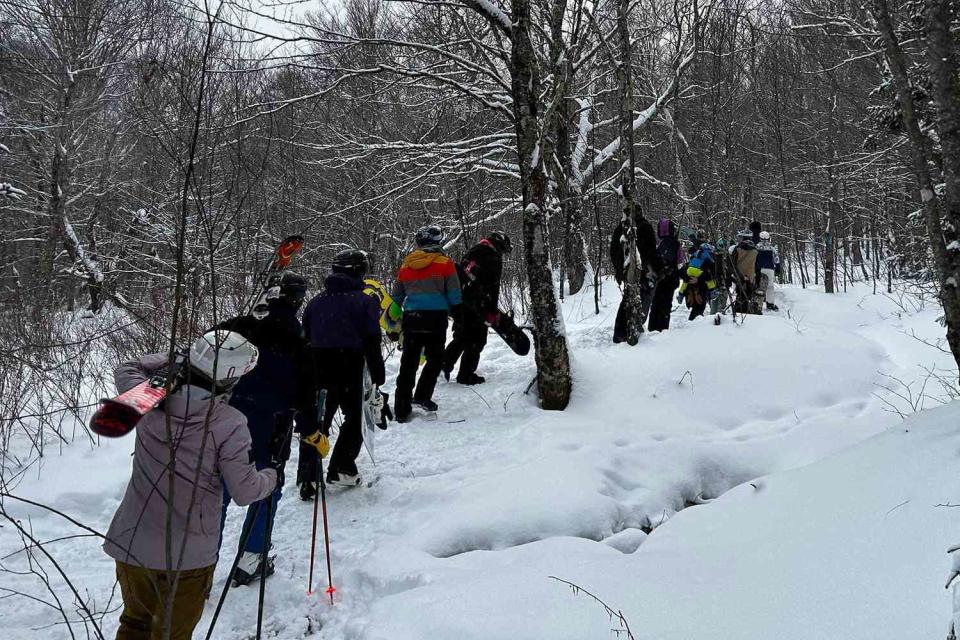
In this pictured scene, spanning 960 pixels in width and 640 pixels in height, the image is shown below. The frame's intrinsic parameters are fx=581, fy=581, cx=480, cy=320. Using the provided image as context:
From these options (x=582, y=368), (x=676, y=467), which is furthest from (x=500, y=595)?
(x=582, y=368)

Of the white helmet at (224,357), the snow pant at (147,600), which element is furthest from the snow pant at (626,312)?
the snow pant at (147,600)

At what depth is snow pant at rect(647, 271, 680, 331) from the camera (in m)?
8.73

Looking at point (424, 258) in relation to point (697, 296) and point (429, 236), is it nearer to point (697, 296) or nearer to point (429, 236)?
point (429, 236)

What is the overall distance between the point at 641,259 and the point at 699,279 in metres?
3.01

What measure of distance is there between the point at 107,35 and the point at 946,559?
1938 centimetres

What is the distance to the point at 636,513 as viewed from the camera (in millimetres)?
4105

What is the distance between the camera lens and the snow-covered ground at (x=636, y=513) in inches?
97.4

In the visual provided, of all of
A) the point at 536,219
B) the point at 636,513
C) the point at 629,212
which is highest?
the point at 629,212

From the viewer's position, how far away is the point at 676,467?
185 inches

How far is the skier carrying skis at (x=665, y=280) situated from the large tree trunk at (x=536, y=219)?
124 inches

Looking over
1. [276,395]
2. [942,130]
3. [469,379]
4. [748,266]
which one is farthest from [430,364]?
[748,266]

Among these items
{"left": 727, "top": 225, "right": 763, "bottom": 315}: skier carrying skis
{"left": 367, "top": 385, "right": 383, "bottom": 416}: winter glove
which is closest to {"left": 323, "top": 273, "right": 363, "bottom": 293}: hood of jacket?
{"left": 367, "top": 385, "right": 383, "bottom": 416}: winter glove

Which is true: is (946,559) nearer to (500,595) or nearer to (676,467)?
(500,595)

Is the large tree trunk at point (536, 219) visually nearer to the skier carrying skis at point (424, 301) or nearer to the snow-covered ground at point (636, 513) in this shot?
the snow-covered ground at point (636, 513)
